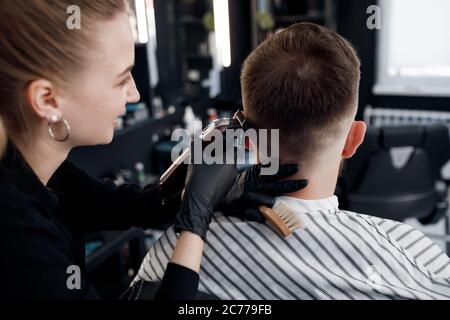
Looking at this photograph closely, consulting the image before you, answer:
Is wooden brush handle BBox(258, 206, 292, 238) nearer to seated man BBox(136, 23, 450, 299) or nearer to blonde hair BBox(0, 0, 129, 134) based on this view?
seated man BBox(136, 23, 450, 299)

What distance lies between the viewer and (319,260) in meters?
0.91

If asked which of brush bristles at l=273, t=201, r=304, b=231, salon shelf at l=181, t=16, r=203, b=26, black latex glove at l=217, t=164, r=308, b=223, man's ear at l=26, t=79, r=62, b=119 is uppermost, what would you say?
salon shelf at l=181, t=16, r=203, b=26

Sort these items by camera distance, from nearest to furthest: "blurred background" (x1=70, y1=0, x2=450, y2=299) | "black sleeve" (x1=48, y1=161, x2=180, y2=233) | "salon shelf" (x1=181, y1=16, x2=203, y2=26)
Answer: "black sleeve" (x1=48, y1=161, x2=180, y2=233) < "blurred background" (x1=70, y1=0, x2=450, y2=299) < "salon shelf" (x1=181, y1=16, x2=203, y2=26)

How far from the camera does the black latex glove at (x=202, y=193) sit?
0.88m

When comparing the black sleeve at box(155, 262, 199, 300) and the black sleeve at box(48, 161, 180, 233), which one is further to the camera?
the black sleeve at box(48, 161, 180, 233)

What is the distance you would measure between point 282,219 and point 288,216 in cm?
2

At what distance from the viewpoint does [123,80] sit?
A: 0.92 metres

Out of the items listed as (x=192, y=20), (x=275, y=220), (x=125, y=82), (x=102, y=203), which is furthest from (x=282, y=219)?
(x=192, y=20)

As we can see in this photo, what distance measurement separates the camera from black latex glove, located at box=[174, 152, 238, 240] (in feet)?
2.88

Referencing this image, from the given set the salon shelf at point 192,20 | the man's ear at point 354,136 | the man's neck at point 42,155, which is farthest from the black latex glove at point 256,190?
the salon shelf at point 192,20

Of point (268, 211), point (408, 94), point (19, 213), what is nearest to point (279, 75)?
point (268, 211)

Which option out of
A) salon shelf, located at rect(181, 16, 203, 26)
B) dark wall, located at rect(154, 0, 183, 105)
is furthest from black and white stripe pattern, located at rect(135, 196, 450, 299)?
salon shelf, located at rect(181, 16, 203, 26)

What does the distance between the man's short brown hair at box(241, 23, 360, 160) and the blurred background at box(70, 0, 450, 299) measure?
2.25 ft
